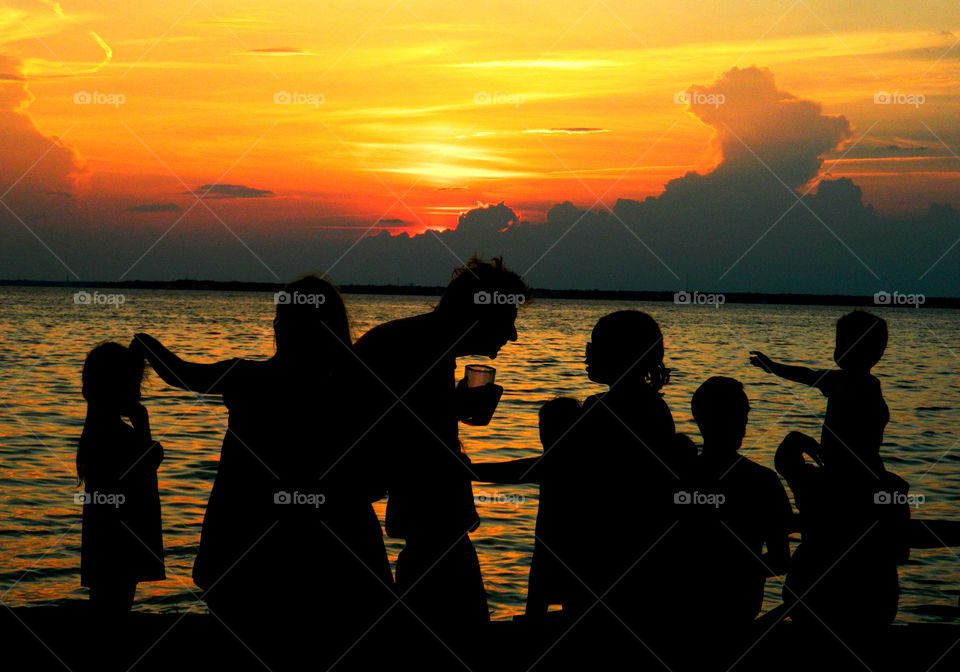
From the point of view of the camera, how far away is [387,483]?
2.92m

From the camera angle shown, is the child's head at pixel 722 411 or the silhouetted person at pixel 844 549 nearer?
the child's head at pixel 722 411

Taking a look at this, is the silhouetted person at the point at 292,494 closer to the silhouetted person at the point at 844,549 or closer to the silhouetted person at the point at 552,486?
the silhouetted person at the point at 552,486

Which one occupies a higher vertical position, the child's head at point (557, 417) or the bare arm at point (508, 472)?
the child's head at point (557, 417)

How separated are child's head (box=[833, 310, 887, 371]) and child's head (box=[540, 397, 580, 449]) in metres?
1.84

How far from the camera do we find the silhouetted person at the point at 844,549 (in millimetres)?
3420

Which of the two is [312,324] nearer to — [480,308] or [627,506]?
[480,308]

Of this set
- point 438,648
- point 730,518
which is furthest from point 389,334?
point 730,518

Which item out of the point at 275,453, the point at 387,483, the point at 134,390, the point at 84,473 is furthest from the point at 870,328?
the point at 84,473

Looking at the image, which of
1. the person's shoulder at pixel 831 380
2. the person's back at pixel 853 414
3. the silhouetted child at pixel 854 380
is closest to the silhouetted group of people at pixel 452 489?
the person's back at pixel 853 414

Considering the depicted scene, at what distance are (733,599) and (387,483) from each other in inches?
50.3

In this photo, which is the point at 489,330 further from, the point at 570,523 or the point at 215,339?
the point at 215,339

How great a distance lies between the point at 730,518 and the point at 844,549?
74 centimetres

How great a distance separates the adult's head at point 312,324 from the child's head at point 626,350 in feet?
3.18

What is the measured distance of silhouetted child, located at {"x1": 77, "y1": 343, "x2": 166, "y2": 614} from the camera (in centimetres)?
363
